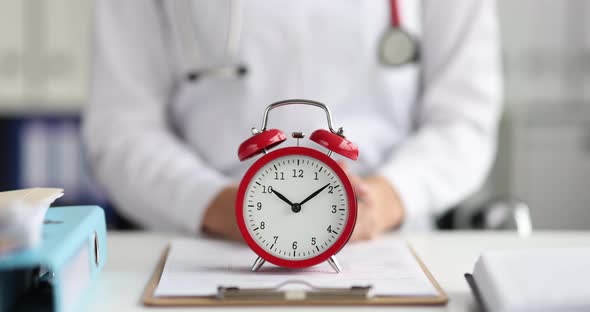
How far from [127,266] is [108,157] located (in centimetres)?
33

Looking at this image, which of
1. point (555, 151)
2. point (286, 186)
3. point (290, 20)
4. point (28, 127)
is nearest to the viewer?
point (286, 186)

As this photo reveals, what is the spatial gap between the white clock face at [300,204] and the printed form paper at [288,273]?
0.03 m

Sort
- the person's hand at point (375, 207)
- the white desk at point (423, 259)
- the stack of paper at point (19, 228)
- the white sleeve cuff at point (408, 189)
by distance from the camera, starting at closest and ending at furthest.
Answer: the stack of paper at point (19, 228) < the white desk at point (423, 259) < the person's hand at point (375, 207) < the white sleeve cuff at point (408, 189)

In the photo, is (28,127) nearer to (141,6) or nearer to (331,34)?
(141,6)

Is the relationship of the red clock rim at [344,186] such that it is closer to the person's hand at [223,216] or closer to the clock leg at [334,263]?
the clock leg at [334,263]

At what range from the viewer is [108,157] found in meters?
1.07

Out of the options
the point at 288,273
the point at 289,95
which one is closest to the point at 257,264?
the point at 288,273

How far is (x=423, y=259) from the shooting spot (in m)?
0.79

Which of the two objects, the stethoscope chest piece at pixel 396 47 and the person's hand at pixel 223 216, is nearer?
the person's hand at pixel 223 216

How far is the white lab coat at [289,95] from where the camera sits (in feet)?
3.32

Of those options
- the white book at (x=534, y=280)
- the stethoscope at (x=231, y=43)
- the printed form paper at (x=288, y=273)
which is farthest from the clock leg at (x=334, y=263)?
the stethoscope at (x=231, y=43)

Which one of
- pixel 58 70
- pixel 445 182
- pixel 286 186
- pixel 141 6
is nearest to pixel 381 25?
pixel 445 182

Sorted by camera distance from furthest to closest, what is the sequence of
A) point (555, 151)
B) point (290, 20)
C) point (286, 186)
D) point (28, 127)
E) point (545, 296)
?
point (28, 127), point (555, 151), point (290, 20), point (286, 186), point (545, 296)

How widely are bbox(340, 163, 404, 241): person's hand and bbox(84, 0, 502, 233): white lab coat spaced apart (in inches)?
0.9
